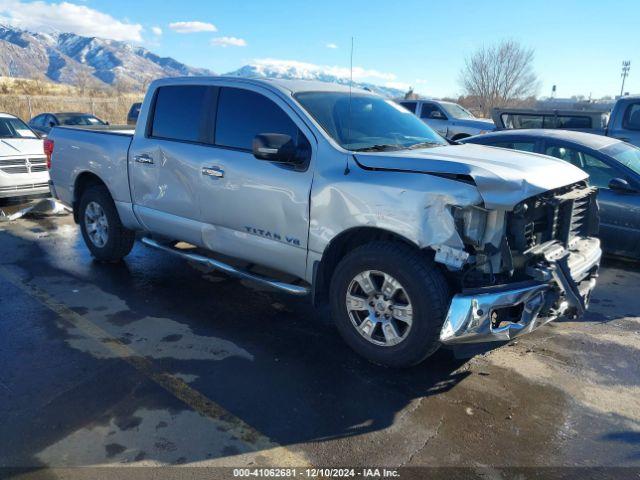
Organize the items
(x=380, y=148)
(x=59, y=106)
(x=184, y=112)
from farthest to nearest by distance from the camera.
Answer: (x=59, y=106) → (x=184, y=112) → (x=380, y=148)

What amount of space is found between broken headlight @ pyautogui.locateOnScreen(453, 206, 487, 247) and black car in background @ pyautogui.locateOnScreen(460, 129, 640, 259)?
3430mm

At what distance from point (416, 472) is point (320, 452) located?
0.53m

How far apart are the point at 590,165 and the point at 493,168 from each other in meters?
3.60

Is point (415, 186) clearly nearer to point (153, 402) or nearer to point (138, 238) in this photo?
point (153, 402)

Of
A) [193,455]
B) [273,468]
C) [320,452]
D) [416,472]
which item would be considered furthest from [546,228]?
[193,455]

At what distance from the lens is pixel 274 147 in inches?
149

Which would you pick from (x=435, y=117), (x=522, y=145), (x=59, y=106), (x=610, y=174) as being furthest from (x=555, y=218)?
(x=59, y=106)

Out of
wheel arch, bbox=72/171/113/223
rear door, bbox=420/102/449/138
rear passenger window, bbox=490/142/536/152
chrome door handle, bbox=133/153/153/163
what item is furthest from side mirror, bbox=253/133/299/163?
rear door, bbox=420/102/449/138

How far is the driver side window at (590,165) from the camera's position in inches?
240

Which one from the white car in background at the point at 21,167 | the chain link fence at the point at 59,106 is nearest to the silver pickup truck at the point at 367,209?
the white car in background at the point at 21,167

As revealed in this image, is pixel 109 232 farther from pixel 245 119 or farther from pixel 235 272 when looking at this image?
pixel 245 119

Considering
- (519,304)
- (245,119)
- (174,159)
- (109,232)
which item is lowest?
(109,232)

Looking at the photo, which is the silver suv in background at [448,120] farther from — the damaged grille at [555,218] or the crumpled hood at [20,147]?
the damaged grille at [555,218]

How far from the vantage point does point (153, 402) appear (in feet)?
10.7
